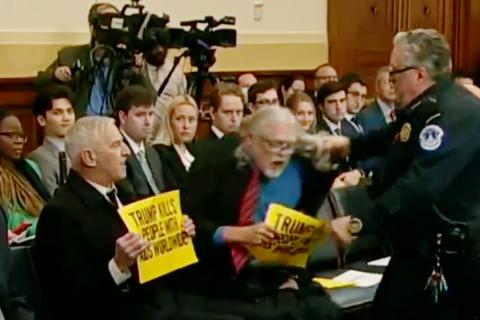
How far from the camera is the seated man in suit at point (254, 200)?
379 cm

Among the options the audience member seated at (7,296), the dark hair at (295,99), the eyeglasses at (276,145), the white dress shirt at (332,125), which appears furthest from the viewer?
the white dress shirt at (332,125)

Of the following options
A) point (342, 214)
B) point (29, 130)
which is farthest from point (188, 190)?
point (29, 130)

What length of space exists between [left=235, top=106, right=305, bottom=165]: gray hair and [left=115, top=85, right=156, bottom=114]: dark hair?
1.83m

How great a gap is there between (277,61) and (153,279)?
18.8 ft

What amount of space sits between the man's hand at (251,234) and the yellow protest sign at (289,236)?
0.9 inches

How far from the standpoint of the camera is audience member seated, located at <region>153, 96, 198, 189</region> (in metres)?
5.57

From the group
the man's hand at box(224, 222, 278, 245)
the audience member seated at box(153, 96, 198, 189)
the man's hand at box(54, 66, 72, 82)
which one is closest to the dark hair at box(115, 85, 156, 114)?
the audience member seated at box(153, 96, 198, 189)

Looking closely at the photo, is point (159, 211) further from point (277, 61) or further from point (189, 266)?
point (277, 61)

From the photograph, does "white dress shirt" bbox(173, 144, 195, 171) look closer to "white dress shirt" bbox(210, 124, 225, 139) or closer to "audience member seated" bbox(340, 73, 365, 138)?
"white dress shirt" bbox(210, 124, 225, 139)

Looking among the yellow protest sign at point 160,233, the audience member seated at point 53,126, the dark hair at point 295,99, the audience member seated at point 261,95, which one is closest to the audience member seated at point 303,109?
the dark hair at point 295,99

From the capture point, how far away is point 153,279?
3844 millimetres

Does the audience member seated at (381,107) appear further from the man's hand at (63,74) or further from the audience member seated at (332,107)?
the man's hand at (63,74)

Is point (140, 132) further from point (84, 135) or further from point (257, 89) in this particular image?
point (84, 135)

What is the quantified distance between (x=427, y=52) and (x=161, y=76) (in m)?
3.80
